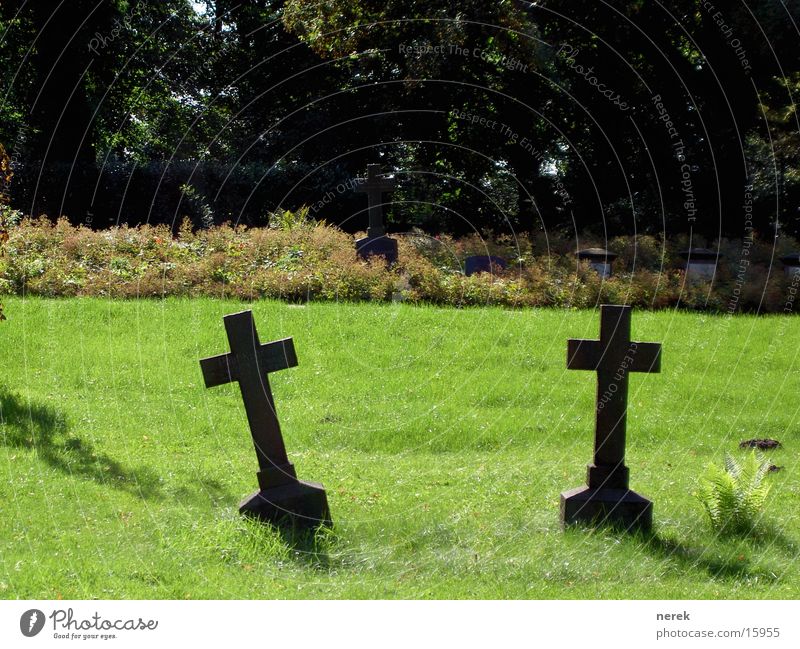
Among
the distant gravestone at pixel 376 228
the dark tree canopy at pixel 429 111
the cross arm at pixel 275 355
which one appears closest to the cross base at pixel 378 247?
the distant gravestone at pixel 376 228

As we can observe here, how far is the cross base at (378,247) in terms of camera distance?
54.8 feet

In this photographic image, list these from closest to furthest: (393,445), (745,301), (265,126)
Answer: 1. (393,445)
2. (745,301)
3. (265,126)

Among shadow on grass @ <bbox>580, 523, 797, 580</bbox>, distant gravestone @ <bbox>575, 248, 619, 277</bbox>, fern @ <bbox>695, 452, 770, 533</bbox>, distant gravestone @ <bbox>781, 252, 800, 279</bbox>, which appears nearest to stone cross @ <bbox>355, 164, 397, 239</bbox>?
distant gravestone @ <bbox>575, 248, 619, 277</bbox>

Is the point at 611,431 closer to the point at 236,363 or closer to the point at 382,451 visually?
the point at 236,363

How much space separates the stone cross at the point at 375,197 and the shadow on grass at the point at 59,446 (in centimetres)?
910

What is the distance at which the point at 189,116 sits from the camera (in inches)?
1310

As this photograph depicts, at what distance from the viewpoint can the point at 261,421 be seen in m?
6.15

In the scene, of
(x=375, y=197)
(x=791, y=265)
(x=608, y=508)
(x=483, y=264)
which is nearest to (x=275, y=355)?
(x=608, y=508)

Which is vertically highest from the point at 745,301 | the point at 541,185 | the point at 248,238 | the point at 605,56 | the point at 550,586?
the point at 605,56

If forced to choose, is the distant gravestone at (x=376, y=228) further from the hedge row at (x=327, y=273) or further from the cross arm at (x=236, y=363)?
the cross arm at (x=236, y=363)

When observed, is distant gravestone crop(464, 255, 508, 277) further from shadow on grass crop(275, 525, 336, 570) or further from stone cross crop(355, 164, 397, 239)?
shadow on grass crop(275, 525, 336, 570)

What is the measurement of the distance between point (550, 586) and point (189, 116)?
3056 centimetres

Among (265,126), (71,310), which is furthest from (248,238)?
(265,126)

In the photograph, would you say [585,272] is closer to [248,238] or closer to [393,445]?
[248,238]
